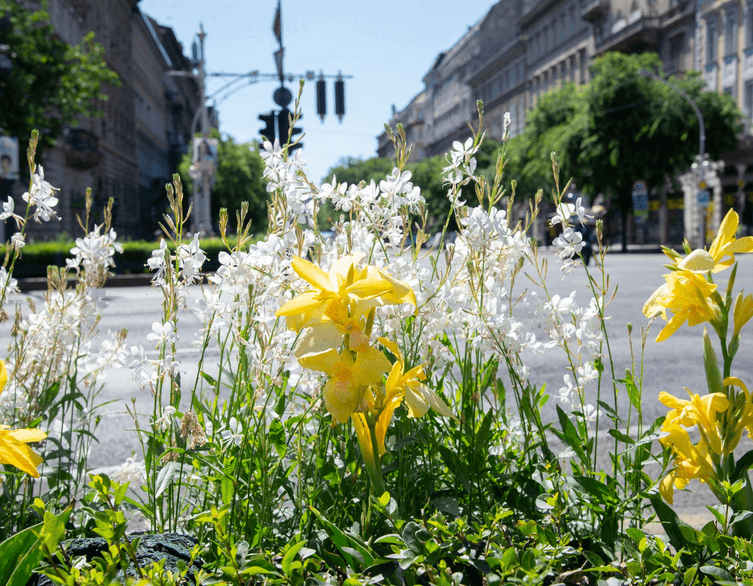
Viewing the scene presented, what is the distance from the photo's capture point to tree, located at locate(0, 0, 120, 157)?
15570 mm

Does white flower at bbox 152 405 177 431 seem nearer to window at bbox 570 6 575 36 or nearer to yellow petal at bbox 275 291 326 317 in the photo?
yellow petal at bbox 275 291 326 317

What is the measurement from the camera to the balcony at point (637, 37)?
38.5 metres

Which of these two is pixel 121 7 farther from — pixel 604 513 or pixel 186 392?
pixel 604 513

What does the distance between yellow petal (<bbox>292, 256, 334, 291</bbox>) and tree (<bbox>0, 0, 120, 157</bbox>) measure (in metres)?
16.0

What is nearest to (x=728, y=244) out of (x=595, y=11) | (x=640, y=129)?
(x=640, y=129)

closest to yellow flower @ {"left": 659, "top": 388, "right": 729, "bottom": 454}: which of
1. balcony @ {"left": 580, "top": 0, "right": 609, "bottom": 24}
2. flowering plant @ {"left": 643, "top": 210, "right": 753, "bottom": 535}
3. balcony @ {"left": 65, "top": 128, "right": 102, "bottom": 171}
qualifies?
flowering plant @ {"left": 643, "top": 210, "right": 753, "bottom": 535}

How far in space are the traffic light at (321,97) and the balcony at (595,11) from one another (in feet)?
104

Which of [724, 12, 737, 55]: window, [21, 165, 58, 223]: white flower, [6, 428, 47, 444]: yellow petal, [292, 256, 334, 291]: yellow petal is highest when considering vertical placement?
[724, 12, 737, 55]: window

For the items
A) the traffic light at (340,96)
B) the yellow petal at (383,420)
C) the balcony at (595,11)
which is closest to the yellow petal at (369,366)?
the yellow petal at (383,420)

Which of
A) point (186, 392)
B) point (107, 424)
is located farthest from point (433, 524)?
point (186, 392)

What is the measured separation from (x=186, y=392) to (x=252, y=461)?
3.94 meters

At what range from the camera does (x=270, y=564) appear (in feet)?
3.15

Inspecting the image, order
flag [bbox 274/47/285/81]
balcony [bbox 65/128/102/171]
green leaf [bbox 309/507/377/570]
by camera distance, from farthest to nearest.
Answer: balcony [bbox 65/128/102/171] → flag [bbox 274/47/285/81] → green leaf [bbox 309/507/377/570]

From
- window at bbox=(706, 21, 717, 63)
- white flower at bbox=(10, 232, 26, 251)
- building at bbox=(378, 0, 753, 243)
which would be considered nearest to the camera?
white flower at bbox=(10, 232, 26, 251)
